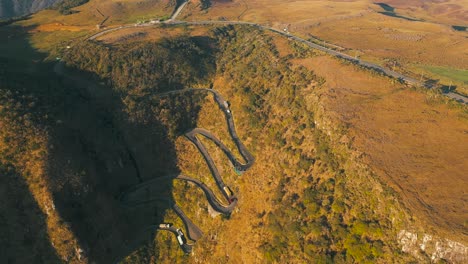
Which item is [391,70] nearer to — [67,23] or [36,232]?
[36,232]

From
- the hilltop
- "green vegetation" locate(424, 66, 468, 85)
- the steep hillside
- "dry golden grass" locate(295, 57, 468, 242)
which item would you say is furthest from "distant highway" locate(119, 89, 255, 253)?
"green vegetation" locate(424, 66, 468, 85)

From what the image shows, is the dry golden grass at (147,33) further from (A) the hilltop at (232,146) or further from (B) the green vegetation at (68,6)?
(B) the green vegetation at (68,6)

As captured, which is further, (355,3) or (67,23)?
(355,3)

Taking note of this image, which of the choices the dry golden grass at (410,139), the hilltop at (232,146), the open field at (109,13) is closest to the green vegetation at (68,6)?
the open field at (109,13)

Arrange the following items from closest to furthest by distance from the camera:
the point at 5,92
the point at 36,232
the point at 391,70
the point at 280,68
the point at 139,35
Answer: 1. the point at 36,232
2. the point at 5,92
3. the point at 391,70
4. the point at 280,68
5. the point at 139,35

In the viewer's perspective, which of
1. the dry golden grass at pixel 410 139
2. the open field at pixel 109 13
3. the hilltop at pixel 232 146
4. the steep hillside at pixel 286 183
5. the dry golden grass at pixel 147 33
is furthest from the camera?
the open field at pixel 109 13

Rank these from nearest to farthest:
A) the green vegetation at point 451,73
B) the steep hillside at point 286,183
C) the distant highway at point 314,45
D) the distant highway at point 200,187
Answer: the steep hillside at point 286,183, the distant highway at point 200,187, the distant highway at point 314,45, the green vegetation at point 451,73

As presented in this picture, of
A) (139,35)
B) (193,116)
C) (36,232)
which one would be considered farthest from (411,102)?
(139,35)

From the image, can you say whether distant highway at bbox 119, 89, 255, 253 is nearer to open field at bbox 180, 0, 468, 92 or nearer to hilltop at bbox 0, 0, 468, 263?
hilltop at bbox 0, 0, 468, 263
